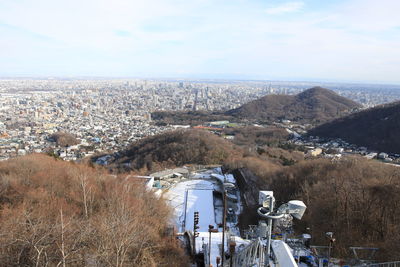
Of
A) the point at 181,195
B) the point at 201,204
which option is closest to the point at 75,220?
the point at 201,204

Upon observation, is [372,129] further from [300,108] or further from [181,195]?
[181,195]

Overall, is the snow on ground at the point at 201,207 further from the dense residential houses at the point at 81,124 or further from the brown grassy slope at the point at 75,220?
the dense residential houses at the point at 81,124

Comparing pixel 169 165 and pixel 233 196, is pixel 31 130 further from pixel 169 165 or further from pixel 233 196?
pixel 233 196

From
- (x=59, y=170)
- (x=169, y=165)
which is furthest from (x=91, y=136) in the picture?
(x=59, y=170)

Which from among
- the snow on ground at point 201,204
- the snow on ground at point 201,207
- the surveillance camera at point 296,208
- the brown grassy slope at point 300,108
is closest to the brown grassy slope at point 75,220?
the snow on ground at point 201,204

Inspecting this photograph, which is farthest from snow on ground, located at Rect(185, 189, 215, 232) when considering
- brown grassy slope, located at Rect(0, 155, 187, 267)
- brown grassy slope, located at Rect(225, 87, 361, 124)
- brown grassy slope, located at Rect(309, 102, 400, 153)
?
brown grassy slope, located at Rect(225, 87, 361, 124)

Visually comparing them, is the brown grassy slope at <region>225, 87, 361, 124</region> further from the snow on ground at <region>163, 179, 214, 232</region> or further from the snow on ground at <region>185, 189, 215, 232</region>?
the snow on ground at <region>185, 189, 215, 232</region>

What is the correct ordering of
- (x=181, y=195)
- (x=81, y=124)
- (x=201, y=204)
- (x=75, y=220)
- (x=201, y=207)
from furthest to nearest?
(x=81, y=124), (x=181, y=195), (x=201, y=204), (x=201, y=207), (x=75, y=220)
